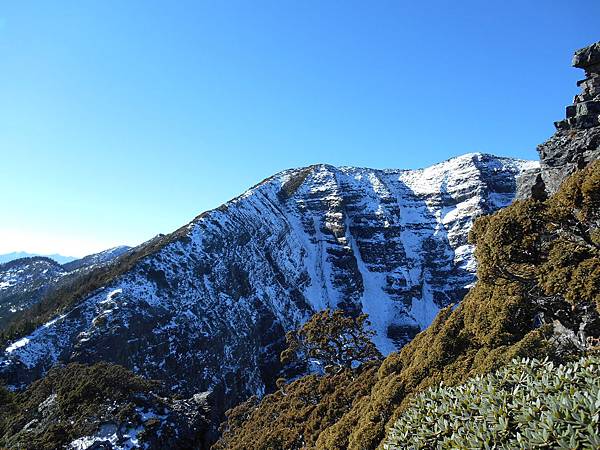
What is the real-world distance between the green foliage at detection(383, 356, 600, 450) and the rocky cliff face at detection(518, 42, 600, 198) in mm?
14758

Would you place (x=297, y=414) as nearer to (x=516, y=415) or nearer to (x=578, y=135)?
(x=516, y=415)

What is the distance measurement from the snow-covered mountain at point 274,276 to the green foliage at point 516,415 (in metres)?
46.7

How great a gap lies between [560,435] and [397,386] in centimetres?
1088

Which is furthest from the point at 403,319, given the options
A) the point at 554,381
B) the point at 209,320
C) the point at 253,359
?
the point at 554,381

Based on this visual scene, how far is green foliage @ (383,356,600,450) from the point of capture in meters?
5.32

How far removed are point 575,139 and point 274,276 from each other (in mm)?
87987

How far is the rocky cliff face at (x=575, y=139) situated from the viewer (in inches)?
770

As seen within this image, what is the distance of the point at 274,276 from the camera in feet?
342

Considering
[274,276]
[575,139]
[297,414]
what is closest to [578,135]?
[575,139]

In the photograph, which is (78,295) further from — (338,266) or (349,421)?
(338,266)

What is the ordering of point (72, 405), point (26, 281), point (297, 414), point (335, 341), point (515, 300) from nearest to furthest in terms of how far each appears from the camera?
point (515, 300)
point (297, 414)
point (72, 405)
point (335, 341)
point (26, 281)

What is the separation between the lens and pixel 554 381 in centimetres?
651

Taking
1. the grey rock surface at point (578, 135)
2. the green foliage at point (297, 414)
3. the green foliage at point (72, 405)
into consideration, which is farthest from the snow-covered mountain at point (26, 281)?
the grey rock surface at point (578, 135)

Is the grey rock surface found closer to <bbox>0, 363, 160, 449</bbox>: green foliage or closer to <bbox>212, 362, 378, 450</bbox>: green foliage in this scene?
<bbox>212, 362, 378, 450</bbox>: green foliage
